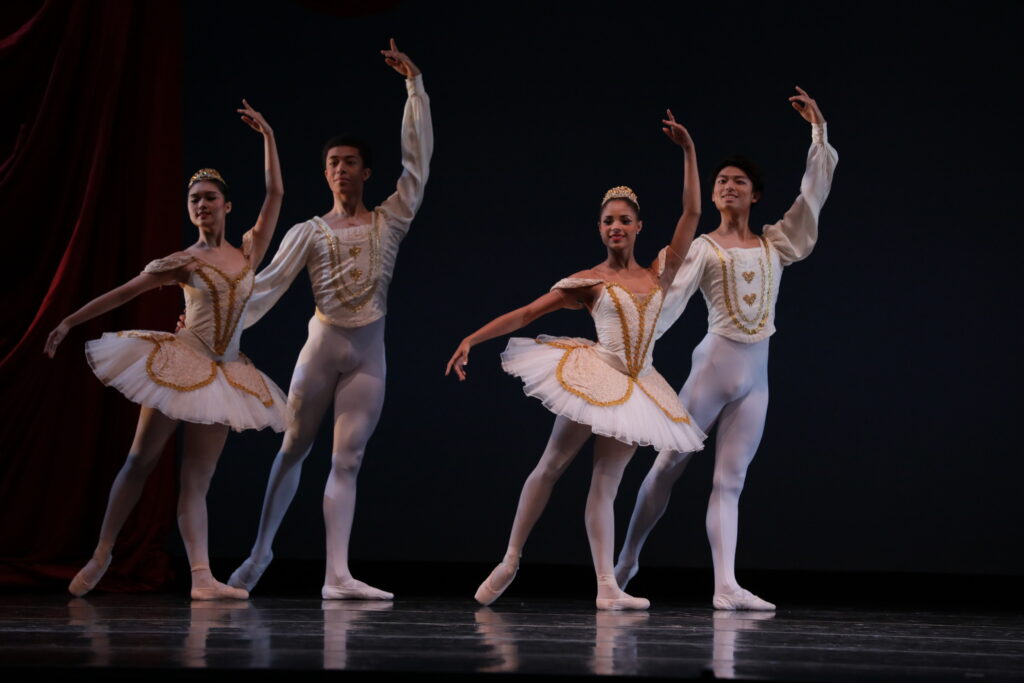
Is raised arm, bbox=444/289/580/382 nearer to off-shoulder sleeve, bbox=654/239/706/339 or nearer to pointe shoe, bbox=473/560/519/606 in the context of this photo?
off-shoulder sleeve, bbox=654/239/706/339

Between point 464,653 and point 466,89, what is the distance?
341 cm

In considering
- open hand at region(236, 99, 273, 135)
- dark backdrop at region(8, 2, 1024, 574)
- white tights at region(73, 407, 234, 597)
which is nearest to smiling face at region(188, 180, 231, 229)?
open hand at region(236, 99, 273, 135)

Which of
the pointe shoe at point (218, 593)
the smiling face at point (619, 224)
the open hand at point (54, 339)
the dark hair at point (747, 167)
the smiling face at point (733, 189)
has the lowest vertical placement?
the pointe shoe at point (218, 593)

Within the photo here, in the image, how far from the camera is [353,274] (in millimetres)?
3865

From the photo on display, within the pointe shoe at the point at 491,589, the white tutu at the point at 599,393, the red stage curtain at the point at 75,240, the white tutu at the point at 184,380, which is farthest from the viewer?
the red stage curtain at the point at 75,240

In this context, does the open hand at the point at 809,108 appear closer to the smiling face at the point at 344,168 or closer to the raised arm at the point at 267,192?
the smiling face at the point at 344,168

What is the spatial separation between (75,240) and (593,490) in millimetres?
2437

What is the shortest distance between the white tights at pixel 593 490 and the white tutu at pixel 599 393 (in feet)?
0.44

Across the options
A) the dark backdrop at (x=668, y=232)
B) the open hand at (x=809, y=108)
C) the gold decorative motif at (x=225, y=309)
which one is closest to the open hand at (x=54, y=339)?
the gold decorative motif at (x=225, y=309)

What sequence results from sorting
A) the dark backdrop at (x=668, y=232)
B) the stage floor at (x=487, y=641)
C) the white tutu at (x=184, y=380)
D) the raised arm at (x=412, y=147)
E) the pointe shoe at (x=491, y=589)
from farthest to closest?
the dark backdrop at (x=668, y=232) < the raised arm at (x=412, y=147) < the white tutu at (x=184, y=380) < the pointe shoe at (x=491, y=589) < the stage floor at (x=487, y=641)

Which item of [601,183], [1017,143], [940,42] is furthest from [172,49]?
[1017,143]

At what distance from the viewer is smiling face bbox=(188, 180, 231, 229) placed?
3930mm

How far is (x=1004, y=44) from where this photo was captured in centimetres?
503

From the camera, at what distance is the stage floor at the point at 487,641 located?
212 centimetres
